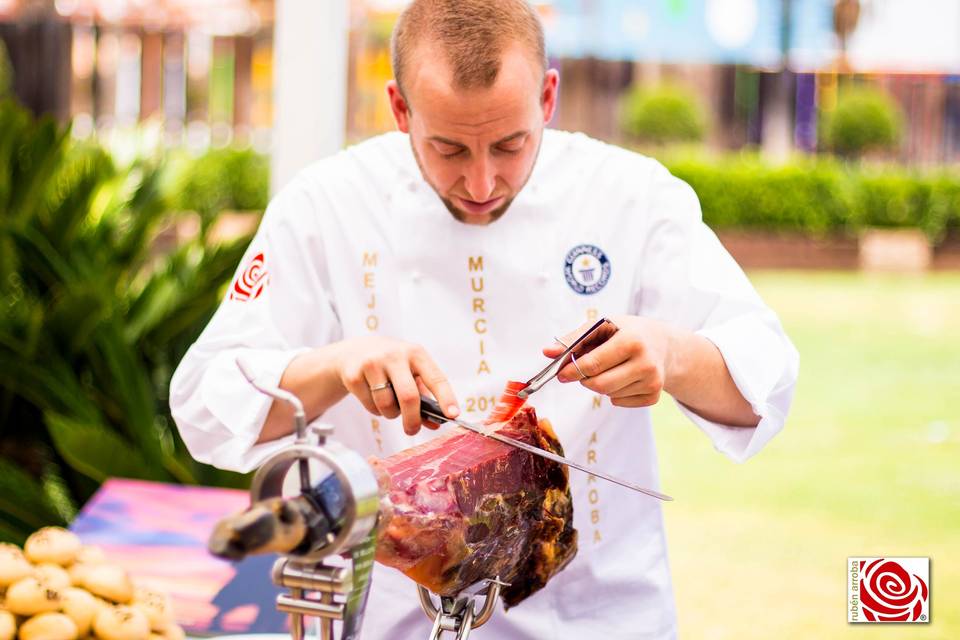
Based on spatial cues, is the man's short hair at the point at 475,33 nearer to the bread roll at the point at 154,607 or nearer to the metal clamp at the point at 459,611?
the metal clamp at the point at 459,611

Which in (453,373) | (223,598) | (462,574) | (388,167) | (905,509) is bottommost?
(905,509)

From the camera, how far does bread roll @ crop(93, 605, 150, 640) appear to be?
1.64 metres

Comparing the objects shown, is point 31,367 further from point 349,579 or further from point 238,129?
point 238,129

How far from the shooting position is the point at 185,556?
7.62ft

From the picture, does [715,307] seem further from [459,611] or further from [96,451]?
[96,451]

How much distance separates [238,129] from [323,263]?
21.7 m

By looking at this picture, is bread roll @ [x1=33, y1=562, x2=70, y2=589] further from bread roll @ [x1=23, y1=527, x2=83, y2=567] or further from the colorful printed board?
the colorful printed board

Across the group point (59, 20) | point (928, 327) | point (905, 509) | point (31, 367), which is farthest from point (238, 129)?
point (31, 367)

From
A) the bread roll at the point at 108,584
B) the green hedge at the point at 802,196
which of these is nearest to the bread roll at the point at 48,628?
the bread roll at the point at 108,584

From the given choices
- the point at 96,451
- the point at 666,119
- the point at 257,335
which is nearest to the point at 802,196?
the point at 666,119

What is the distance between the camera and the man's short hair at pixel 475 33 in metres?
1.41

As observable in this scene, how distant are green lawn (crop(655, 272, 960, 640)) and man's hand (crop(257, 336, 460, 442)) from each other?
1953mm

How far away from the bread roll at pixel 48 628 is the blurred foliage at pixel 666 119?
1653 cm

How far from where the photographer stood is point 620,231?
174 centimetres
